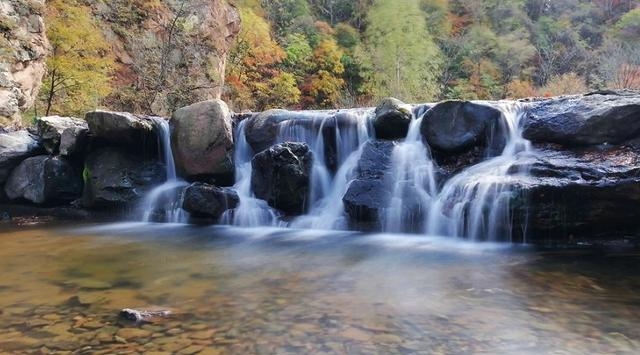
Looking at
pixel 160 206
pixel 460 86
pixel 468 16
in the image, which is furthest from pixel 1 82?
pixel 468 16

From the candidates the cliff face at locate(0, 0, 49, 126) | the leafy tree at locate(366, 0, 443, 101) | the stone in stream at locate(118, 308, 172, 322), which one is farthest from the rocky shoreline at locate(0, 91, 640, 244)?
the leafy tree at locate(366, 0, 443, 101)

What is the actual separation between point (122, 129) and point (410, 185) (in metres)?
6.35

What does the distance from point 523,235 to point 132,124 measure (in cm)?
816

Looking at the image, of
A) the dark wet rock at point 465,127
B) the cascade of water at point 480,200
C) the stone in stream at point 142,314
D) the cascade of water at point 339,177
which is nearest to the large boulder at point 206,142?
the cascade of water at point 339,177

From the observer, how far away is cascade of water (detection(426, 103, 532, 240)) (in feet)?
22.3

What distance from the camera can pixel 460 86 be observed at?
29938 mm

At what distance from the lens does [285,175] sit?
8.89 meters

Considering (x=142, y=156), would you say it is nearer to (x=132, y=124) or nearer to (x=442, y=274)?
(x=132, y=124)

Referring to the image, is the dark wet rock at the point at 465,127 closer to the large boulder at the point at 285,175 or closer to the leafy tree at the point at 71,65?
the large boulder at the point at 285,175

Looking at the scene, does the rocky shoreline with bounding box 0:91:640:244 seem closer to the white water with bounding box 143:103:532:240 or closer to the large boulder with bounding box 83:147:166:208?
the large boulder with bounding box 83:147:166:208

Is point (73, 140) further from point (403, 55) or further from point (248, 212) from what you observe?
point (403, 55)

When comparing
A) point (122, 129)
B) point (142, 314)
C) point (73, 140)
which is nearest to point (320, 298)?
point (142, 314)

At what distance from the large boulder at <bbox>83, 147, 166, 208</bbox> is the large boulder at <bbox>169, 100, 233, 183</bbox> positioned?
3.25 feet

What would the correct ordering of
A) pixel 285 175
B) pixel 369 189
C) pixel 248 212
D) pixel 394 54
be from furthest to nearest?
pixel 394 54 < pixel 248 212 < pixel 285 175 < pixel 369 189
